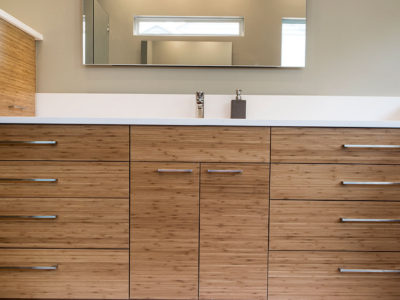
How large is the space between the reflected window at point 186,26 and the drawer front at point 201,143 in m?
0.78

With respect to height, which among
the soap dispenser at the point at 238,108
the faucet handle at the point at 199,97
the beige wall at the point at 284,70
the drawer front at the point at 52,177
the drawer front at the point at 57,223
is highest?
the beige wall at the point at 284,70

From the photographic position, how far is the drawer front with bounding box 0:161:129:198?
129 centimetres

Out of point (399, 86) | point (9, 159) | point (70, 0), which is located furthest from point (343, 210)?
point (70, 0)

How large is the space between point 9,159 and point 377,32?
6.96ft

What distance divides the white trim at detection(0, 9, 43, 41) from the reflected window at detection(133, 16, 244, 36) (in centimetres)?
57

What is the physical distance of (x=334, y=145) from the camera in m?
1.28

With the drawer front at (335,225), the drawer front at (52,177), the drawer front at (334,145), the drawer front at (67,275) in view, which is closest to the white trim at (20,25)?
the drawer front at (52,177)

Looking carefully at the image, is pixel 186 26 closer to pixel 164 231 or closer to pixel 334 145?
pixel 334 145

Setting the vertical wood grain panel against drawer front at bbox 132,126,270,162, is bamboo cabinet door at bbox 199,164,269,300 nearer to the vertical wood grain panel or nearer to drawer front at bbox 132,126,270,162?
drawer front at bbox 132,126,270,162

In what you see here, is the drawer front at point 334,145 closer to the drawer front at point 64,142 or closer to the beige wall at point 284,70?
the beige wall at point 284,70

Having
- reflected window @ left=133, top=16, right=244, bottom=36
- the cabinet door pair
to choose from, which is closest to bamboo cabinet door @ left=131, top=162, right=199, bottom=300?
the cabinet door pair

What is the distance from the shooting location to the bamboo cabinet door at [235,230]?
1.29 metres

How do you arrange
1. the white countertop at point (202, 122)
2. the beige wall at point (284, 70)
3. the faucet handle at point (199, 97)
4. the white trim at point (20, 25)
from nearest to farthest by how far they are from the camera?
1. the white countertop at point (202, 122)
2. the white trim at point (20, 25)
3. the faucet handle at point (199, 97)
4. the beige wall at point (284, 70)

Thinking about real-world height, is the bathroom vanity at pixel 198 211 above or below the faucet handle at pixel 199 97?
below
